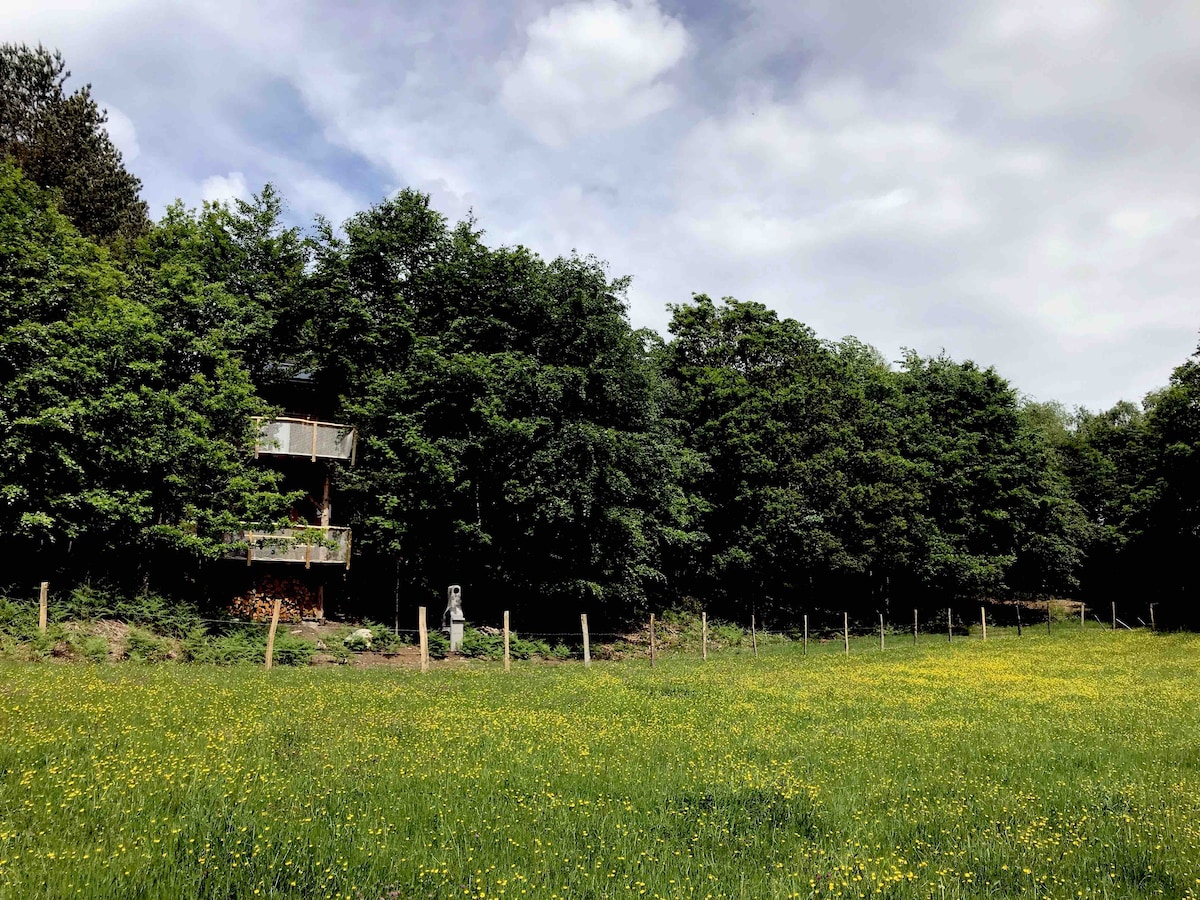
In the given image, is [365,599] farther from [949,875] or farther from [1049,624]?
[1049,624]

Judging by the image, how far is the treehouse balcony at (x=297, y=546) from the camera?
108 ft

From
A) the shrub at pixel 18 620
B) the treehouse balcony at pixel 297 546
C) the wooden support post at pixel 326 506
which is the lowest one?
the shrub at pixel 18 620

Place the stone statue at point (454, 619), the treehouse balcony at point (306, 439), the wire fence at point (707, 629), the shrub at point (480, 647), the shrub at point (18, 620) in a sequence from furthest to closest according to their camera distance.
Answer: the treehouse balcony at point (306, 439)
the stone statue at point (454, 619)
the shrub at point (480, 647)
the wire fence at point (707, 629)
the shrub at point (18, 620)

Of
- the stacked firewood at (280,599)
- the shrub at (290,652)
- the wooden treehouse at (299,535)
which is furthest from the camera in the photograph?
the stacked firewood at (280,599)

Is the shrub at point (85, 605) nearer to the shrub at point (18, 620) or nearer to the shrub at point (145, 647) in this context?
the shrub at point (18, 620)

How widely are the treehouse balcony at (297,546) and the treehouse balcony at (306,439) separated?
389 centimetres

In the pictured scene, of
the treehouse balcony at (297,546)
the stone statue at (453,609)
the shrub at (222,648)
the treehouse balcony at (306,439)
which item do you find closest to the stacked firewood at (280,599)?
the treehouse balcony at (297,546)

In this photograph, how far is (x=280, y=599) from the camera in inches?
1387

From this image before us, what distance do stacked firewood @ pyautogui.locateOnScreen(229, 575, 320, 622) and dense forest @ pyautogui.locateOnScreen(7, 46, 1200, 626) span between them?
1621 mm

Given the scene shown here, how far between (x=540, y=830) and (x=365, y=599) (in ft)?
108

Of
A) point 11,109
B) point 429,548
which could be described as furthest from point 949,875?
point 11,109

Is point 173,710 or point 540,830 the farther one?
point 173,710

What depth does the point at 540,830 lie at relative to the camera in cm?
793

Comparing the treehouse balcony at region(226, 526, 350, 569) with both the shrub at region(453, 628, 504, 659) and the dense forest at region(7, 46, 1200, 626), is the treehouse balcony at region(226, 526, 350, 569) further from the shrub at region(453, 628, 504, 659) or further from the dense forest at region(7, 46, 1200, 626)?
the shrub at region(453, 628, 504, 659)
